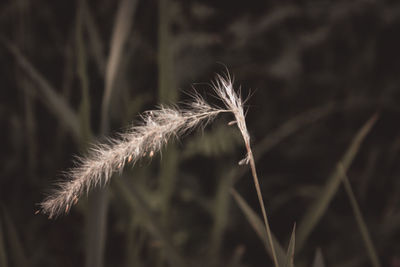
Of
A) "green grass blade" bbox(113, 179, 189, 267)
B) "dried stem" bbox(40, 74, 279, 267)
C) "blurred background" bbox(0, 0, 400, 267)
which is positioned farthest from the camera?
"blurred background" bbox(0, 0, 400, 267)

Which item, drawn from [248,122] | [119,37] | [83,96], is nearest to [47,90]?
[83,96]

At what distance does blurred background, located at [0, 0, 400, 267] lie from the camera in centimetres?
158

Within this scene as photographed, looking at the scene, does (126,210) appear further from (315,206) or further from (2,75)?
(2,75)

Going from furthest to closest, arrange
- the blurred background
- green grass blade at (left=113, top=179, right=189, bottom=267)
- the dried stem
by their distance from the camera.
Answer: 1. the blurred background
2. green grass blade at (left=113, top=179, right=189, bottom=267)
3. the dried stem

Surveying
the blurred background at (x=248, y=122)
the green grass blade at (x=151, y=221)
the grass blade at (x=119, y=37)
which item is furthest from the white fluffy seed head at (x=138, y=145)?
the blurred background at (x=248, y=122)

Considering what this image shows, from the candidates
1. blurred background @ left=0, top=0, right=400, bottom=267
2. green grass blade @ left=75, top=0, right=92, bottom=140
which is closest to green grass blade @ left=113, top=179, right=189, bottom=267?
green grass blade @ left=75, top=0, right=92, bottom=140

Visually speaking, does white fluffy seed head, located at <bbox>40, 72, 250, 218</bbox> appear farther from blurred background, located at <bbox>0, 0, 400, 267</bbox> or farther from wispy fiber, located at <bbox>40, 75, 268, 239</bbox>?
blurred background, located at <bbox>0, 0, 400, 267</bbox>

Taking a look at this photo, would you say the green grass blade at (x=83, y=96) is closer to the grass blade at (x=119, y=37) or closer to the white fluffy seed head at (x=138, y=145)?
the grass blade at (x=119, y=37)

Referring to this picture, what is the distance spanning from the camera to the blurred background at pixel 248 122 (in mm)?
1575

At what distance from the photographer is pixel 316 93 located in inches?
85.9

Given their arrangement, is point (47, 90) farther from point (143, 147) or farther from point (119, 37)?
point (143, 147)

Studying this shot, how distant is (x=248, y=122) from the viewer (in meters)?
2.15

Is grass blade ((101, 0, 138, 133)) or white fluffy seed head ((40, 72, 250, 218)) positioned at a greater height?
grass blade ((101, 0, 138, 133))

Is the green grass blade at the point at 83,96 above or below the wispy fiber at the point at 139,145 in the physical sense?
above
